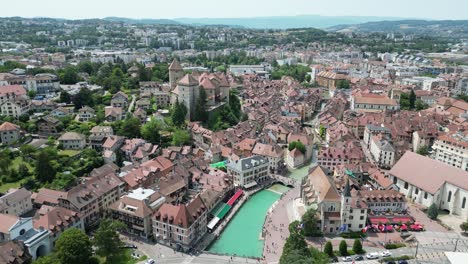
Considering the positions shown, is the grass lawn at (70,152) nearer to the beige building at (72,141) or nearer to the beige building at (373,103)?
the beige building at (72,141)

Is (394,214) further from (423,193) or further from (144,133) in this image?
(144,133)

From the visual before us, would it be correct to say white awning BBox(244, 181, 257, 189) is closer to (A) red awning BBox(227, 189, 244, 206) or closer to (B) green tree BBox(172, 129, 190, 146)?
(A) red awning BBox(227, 189, 244, 206)

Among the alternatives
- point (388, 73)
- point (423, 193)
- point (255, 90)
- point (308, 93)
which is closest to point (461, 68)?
point (388, 73)

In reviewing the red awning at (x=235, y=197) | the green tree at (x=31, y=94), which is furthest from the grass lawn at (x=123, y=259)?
the green tree at (x=31, y=94)

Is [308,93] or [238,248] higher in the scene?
[308,93]

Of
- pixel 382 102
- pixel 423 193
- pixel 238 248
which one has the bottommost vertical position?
pixel 238 248

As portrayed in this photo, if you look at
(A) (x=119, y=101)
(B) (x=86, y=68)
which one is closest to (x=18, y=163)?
(A) (x=119, y=101)

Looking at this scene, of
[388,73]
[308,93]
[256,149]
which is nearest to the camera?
[256,149]
